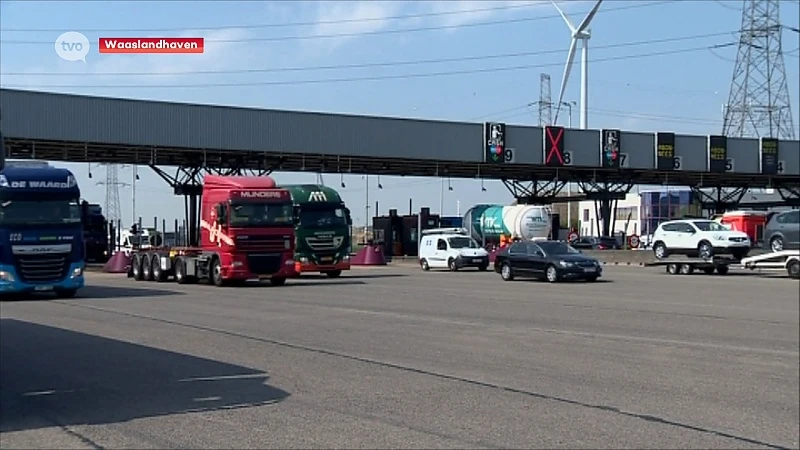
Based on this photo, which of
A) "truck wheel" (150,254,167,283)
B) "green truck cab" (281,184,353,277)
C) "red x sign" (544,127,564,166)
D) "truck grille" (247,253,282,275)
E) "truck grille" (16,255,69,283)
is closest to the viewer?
"truck grille" (16,255,69,283)

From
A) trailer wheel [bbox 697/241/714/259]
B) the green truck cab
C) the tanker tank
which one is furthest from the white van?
trailer wheel [bbox 697/241/714/259]

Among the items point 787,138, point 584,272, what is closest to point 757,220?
point 584,272

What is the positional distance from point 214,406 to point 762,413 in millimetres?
5167

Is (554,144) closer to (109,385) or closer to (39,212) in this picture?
(39,212)

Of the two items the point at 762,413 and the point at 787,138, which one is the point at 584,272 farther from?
the point at 787,138

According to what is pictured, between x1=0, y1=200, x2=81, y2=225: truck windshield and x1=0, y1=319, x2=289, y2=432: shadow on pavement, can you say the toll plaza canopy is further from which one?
x1=0, y1=319, x2=289, y2=432: shadow on pavement

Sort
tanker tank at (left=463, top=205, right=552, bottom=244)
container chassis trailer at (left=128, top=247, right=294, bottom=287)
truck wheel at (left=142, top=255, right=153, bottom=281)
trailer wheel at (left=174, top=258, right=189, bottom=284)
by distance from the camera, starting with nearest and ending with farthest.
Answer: container chassis trailer at (left=128, top=247, right=294, bottom=287) → trailer wheel at (left=174, top=258, right=189, bottom=284) → truck wheel at (left=142, top=255, right=153, bottom=281) → tanker tank at (left=463, top=205, right=552, bottom=244)

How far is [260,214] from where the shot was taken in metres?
31.2

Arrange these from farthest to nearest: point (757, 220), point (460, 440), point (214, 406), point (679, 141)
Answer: point (679, 141) < point (757, 220) < point (214, 406) < point (460, 440)

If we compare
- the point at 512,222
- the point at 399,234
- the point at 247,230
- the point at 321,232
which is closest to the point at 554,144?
the point at 512,222

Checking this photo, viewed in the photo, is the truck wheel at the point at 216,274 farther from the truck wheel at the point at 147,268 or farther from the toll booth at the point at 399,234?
the toll booth at the point at 399,234

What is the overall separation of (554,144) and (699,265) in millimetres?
32250

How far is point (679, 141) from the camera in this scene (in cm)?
6125

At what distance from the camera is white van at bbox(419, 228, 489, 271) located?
147 ft
